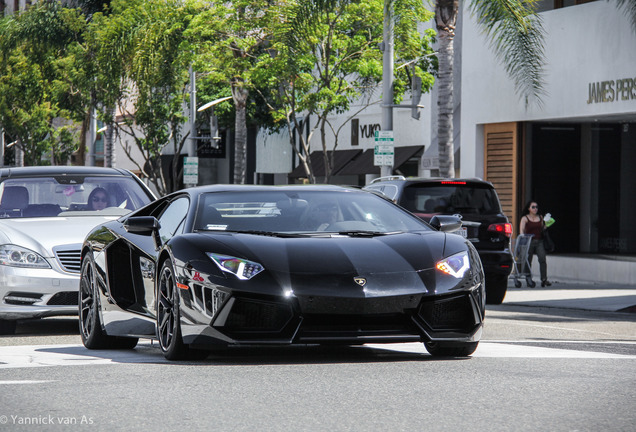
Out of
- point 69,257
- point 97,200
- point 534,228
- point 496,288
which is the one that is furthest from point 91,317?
point 534,228

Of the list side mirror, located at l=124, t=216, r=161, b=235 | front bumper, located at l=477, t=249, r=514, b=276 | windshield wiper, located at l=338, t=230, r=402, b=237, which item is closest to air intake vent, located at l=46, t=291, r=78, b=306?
side mirror, located at l=124, t=216, r=161, b=235

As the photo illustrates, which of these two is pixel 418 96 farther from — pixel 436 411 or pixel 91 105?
pixel 436 411

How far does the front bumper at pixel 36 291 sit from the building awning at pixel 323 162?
3137 centimetres

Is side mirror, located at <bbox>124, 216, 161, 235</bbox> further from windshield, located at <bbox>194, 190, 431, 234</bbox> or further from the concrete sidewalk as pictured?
the concrete sidewalk

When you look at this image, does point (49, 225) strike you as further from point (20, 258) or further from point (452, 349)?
point (452, 349)

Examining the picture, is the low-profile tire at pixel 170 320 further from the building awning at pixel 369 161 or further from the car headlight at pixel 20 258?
the building awning at pixel 369 161

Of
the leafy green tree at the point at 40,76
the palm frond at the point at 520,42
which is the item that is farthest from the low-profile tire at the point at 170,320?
the leafy green tree at the point at 40,76

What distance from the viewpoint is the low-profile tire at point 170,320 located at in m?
8.54

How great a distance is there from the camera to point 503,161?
29656 millimetres

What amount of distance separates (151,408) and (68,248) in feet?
17.6

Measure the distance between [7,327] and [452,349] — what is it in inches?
206

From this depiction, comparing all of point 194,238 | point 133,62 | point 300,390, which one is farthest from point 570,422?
Answer: point 133,62

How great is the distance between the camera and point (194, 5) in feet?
121

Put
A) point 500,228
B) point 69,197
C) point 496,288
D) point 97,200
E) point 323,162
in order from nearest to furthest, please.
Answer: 1. point 97,200
2. point 69,197
3. point 500,228
4. point 496,288
5. point 323,162
